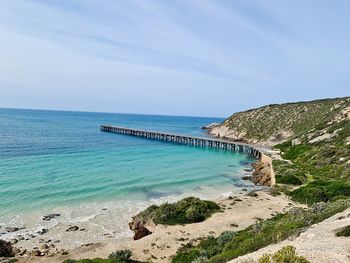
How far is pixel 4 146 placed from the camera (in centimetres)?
6350

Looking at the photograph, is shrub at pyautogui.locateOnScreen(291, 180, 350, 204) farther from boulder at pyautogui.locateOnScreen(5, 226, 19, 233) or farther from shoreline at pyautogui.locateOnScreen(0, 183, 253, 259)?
boulder at pyautogui.locateOnScreen(5, 226, 19, 233)

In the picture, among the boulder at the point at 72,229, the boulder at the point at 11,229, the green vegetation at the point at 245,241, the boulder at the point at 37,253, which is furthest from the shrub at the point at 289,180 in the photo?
the boulder at the point at 11,229

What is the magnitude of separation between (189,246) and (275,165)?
28059 millimetres

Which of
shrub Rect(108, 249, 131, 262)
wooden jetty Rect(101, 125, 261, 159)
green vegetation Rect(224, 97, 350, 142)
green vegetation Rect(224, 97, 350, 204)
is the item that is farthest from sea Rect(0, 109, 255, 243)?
green vegetation Rect(224, 97, 350, 142)

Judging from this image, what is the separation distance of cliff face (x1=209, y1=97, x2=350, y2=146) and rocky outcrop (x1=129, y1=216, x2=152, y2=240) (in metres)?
42.9

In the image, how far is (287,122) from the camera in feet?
290

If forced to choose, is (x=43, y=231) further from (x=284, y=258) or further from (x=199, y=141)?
(x=199, y=141)

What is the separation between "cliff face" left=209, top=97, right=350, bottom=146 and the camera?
66562mm

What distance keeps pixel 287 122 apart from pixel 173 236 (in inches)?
2898

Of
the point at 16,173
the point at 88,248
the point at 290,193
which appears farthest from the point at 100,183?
the point at 290,193

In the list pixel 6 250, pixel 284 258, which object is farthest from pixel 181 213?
pixel 284 258

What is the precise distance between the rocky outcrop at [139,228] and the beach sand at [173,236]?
566 mm

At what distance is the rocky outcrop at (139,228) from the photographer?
23266mm

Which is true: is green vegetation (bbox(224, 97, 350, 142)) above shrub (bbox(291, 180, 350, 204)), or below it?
above
